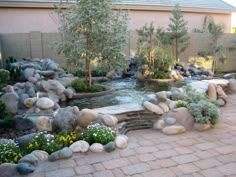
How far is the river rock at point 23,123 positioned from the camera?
5078 millimetres

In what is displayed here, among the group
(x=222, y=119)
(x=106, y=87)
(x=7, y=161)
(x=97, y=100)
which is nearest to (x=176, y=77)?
(x=106, y=87)

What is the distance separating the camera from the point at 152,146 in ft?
14.1

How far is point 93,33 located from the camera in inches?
296

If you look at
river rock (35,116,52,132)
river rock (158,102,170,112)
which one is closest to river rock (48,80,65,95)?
river rock (35,116,52,132)

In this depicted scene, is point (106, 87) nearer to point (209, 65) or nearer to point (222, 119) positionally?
point (222, 119)

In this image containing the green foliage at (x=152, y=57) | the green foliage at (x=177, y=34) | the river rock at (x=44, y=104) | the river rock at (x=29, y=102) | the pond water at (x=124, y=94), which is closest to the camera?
the river rock at (x=44, y=104)

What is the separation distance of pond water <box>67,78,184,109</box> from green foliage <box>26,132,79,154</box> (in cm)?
210

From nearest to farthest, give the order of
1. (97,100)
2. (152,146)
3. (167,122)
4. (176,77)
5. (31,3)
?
1. (152,146)
2. (167,122)
3. (97,100)
4. (176,77)
5. (31,3)

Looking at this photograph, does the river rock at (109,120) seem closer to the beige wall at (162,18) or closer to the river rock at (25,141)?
the river rock at (25,141)

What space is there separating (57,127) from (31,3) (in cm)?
884

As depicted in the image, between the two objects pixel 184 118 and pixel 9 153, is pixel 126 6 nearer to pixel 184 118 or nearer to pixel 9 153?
pixel 184 118

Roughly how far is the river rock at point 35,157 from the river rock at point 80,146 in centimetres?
39

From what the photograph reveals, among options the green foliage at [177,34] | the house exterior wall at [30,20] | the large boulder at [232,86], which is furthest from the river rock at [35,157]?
the house exterior wall at [30,20]

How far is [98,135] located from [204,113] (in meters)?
2.00
